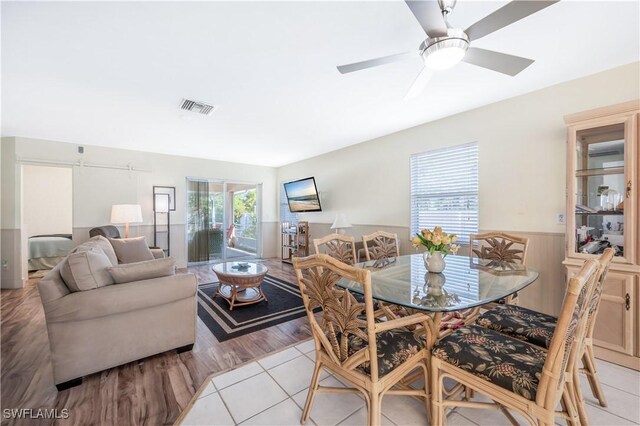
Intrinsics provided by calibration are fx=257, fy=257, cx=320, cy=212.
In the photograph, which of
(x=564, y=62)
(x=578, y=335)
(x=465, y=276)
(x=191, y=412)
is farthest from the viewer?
(x=564, y=62)

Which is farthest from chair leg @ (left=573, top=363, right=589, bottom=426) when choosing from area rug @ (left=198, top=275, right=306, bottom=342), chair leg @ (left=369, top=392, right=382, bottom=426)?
area rug @ (left=198, top=275, right=306, bottom=342)

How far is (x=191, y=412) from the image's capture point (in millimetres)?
1568

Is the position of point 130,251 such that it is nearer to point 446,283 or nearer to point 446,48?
point 446,283

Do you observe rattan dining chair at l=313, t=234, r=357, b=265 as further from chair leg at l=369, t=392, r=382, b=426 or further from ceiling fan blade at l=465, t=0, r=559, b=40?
ceiling fan blade at l=465, t=0, r=559, b=40

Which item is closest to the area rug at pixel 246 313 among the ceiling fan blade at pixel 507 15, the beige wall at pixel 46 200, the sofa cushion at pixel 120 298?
the sofa cushion at pixel 120 298

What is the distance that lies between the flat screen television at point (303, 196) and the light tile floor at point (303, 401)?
12.5 feet

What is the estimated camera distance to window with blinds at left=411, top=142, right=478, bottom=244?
10.7 ft

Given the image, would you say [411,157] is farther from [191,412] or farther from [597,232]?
[191,412]

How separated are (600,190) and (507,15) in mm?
1895

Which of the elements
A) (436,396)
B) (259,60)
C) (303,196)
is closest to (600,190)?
(436,396)

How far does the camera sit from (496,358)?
48.7 inches

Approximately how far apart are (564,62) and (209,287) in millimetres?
4996

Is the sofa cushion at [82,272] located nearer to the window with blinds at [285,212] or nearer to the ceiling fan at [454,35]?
the ceiling fan at [454,35]

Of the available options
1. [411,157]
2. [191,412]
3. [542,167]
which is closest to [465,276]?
[542,167]
